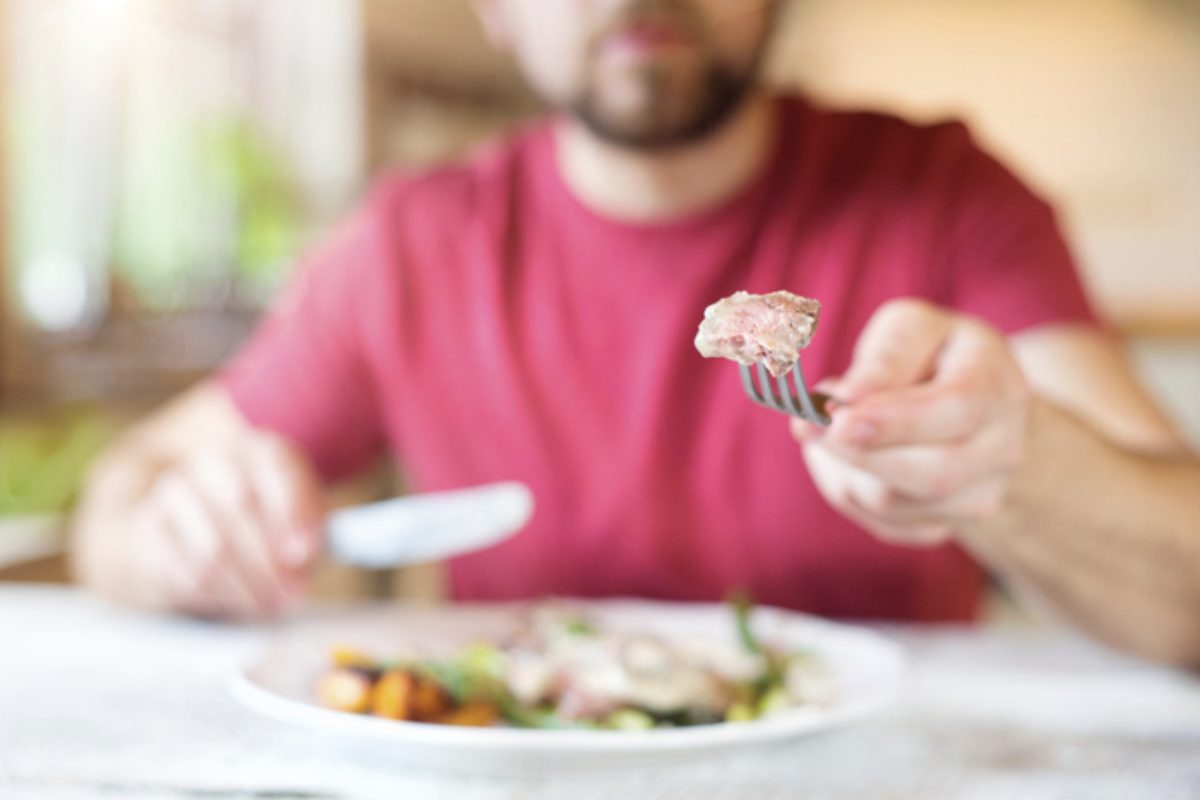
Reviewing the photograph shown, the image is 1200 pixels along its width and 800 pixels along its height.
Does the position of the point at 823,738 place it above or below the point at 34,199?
below

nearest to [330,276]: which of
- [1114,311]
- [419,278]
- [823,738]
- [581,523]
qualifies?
[419,278]

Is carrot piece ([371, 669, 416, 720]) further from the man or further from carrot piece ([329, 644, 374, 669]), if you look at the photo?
the man

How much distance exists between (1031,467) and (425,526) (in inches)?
20.0

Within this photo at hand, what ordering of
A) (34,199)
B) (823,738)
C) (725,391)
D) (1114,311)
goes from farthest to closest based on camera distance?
(1114,311) < (34,199) < (725,391) < (823,738)

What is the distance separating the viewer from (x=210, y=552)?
101 centimetres

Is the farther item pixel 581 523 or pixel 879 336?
pixel 581 523

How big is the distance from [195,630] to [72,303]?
233cm

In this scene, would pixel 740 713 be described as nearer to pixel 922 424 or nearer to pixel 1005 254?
pixel 922 424

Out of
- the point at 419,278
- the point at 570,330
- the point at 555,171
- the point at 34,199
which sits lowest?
the point at 570,330

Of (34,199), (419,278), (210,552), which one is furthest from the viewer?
(34,199)

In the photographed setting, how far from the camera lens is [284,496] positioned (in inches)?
39.0

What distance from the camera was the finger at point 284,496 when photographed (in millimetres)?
992

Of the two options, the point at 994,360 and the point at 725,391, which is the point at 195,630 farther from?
the point at 994,360

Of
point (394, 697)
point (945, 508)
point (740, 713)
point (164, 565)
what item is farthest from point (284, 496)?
point (945, 508)
